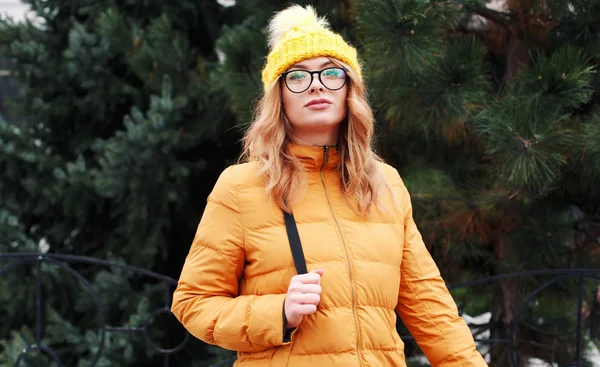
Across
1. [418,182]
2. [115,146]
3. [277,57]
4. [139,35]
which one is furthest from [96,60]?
[277,57]

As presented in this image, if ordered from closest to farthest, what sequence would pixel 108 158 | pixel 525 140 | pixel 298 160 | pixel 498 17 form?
pixel 298 160, pixel 525 140, pixel 498 17, pixel 108 158

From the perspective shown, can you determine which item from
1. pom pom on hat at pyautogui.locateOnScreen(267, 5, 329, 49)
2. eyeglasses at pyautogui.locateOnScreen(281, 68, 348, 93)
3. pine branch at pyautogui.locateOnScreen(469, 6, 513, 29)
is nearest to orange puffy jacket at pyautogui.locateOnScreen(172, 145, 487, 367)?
eyeglasses at pyautogui.locateOnScreen(281, 68, 348, 93)

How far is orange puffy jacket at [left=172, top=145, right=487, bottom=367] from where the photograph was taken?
5.36ft

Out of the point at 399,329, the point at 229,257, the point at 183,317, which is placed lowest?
the point at 399,329

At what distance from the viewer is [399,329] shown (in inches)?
137

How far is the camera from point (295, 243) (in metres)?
1.66

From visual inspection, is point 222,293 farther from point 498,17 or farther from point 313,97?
point 498,17

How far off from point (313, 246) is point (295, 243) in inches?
1.8

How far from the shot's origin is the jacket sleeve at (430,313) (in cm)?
178

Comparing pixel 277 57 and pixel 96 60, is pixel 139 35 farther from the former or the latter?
pixel 277 57

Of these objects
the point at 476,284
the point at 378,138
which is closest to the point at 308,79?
the point at 378,138

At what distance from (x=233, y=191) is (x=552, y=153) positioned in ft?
4.61

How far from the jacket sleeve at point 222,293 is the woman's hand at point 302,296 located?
4 centimetres

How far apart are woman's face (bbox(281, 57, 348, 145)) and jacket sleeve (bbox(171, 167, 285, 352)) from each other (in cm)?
25
